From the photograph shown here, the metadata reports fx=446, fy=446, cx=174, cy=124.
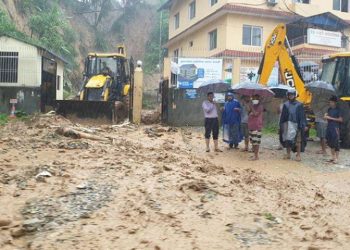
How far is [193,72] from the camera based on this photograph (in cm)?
1762

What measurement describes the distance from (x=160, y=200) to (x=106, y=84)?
38.7ft

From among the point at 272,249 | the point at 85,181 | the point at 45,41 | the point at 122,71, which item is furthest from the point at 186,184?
the point at 45,41

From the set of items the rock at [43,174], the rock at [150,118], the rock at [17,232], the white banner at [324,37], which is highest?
the white banner at [324,37]

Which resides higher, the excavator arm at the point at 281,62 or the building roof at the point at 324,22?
the building roof at the point at 324,22

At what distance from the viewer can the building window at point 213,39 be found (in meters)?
26.8

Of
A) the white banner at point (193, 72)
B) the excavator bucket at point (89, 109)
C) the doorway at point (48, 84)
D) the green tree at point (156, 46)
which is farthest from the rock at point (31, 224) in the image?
the green tree at point (156, 46)

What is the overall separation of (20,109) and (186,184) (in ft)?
44.9

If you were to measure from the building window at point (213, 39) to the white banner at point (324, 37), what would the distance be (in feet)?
17.5

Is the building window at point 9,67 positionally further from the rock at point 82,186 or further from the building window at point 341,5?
the building window at point 341,5

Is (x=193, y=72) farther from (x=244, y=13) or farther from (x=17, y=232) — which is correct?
(x=17, y=232)

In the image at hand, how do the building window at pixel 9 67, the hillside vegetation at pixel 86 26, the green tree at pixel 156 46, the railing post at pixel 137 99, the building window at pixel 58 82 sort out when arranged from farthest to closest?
the green tree at pixel 156 46 < the hillside vegetation at pixel 86 26 < the building window at pixel 58 82 < the building window at pixel 9 67 < the railing post at pixel 137 99

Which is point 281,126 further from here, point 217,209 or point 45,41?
point 45,41

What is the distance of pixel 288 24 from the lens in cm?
2608

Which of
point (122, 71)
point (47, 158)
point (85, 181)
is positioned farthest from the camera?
point (122, 71)
